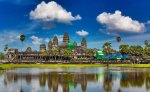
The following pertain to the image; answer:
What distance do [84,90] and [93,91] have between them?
156 centimetres

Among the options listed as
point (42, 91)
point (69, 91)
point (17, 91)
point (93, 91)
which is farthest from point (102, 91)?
point (17, 91)

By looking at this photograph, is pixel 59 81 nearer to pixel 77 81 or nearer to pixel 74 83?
pixel 77 81

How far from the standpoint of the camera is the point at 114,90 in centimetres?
4344

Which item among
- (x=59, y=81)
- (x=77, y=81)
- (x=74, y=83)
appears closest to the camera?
(x=74, y=83)

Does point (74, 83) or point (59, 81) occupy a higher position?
point (59, 81)

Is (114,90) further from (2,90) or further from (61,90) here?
(2,90)

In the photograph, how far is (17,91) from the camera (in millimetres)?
42438


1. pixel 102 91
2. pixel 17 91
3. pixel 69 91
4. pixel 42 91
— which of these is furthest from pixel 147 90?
pixel 17 91

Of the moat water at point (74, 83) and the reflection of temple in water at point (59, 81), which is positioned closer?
the moat water at point (74, 83)

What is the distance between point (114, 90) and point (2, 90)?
15.2 m

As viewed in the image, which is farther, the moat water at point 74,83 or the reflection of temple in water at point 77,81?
the reflection of temple in water at point 77,81

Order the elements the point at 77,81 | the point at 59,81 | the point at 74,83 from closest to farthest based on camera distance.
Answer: the point at 74,83, the point at 59,81, the point at 77,81

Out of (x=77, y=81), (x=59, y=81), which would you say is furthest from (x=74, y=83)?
(x=59, y=81)

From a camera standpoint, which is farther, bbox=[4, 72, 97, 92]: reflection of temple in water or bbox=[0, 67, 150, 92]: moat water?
bbox=[4, 72, 97, 92]: reflection of temple in water
